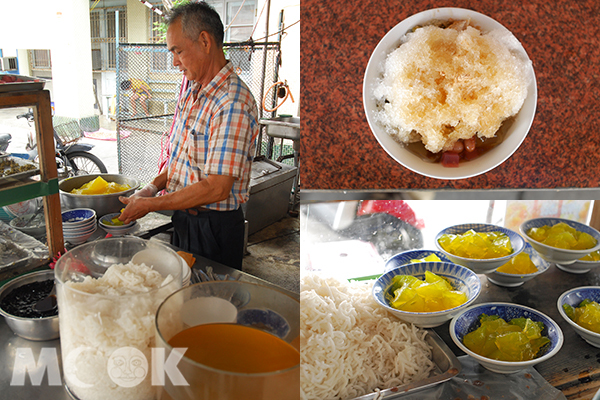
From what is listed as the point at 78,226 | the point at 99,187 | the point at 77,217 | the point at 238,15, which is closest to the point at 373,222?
the point at 78,226

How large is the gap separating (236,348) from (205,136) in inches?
50.3

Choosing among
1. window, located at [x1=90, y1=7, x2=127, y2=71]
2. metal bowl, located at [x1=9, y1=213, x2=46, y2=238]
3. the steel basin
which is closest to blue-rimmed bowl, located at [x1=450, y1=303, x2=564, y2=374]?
metal bowl, located at [x1=9, y1=213, x2=46, y2=238]

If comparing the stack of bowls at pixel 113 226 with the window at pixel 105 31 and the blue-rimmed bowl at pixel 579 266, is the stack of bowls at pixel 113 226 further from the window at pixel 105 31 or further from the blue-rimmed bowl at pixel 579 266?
the window at pixel 105 31

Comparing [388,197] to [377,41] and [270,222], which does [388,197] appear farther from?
[270,222]

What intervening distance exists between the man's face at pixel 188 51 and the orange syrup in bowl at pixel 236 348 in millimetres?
1416

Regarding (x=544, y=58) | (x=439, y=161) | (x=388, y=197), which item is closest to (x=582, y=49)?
(x=544, y=58)

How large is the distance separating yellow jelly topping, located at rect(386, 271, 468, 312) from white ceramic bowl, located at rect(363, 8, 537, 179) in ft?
0.78

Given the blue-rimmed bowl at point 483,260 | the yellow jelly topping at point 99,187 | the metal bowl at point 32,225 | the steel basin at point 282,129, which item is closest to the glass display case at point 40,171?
the metal bowl at point 32,225

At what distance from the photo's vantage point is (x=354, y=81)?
0.67m

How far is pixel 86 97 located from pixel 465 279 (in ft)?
25.1

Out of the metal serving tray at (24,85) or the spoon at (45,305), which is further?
the metal serving tray at (24,85)

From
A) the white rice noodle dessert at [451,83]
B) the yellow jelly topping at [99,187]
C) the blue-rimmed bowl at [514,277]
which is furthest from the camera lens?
the yellow jelly topping at [99,187]

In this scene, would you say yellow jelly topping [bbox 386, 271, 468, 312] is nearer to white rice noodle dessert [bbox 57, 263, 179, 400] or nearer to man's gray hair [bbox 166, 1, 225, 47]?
white rice noodle dessert [bbox 57, 263, 179, 400]

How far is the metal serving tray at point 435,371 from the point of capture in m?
0.74
